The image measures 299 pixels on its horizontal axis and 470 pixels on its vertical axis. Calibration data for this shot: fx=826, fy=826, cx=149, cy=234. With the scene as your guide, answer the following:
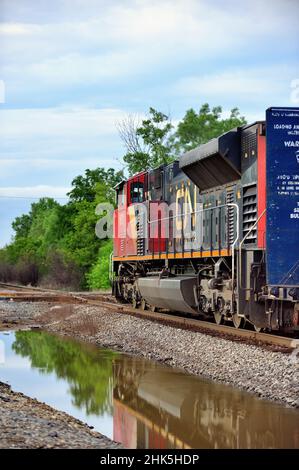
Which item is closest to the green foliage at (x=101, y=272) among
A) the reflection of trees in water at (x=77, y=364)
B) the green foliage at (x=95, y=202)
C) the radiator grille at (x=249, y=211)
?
the green foliage at (x=95, y=202)

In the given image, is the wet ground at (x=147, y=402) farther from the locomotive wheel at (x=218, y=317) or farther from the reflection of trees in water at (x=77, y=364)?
the locomotive wheel at (x=218, y=317)

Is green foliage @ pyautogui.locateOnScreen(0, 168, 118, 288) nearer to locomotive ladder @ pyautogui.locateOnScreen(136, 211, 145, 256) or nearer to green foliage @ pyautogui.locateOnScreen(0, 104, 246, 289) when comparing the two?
green foliage @ pyautogui.locateOnScreen(0, 104, 246, 289)

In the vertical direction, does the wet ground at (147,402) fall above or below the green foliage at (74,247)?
below

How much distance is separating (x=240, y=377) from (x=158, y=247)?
34.2ft

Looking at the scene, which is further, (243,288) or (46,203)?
(46,203)

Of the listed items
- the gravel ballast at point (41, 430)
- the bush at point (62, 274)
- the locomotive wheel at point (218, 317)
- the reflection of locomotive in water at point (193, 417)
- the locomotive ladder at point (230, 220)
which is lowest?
the reflection of locomotive in water at point (193, 417)

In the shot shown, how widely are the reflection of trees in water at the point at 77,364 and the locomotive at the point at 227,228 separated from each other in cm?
280

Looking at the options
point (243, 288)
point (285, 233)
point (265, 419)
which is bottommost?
point (265, 419)

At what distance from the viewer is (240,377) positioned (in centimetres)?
1167

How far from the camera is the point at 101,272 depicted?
1818 inches

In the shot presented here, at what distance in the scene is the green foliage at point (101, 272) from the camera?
150 feet

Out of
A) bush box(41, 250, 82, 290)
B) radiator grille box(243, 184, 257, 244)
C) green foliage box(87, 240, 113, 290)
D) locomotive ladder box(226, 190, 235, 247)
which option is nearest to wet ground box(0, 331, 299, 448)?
radiator grille box(243, 184, 257, 244)
